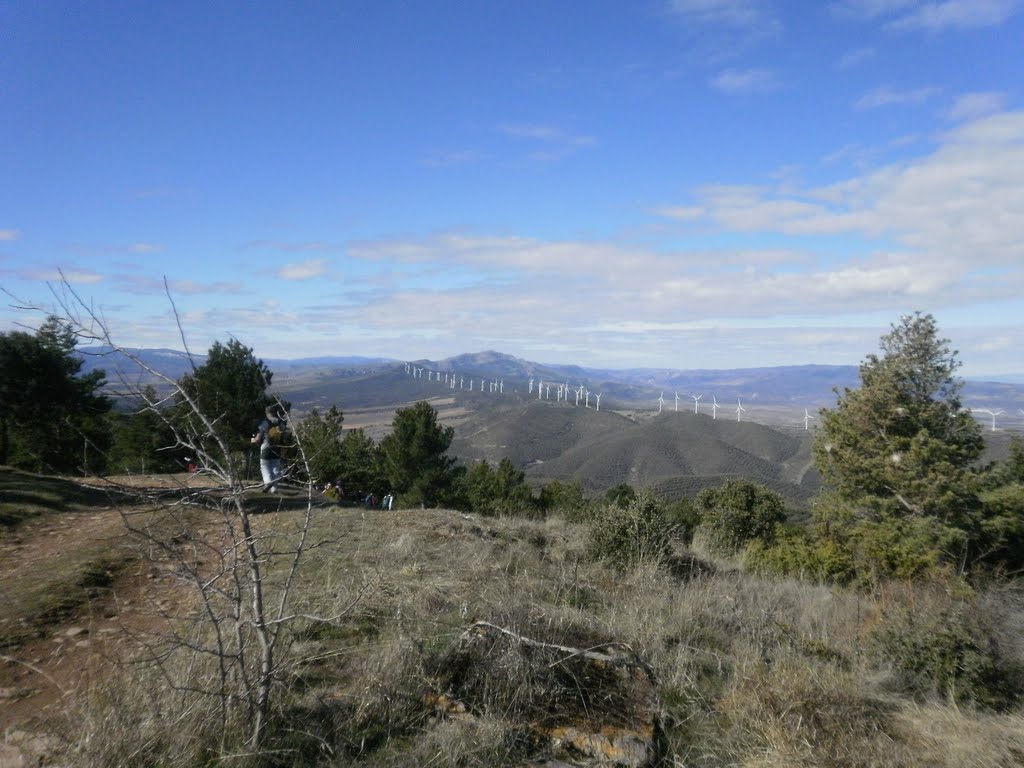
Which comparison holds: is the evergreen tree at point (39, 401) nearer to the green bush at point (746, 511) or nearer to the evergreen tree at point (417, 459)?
the evergreen tree at point (417, 459)

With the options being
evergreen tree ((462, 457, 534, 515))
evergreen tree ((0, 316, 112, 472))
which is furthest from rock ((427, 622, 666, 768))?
evergreen tree ((462, 457, 534, 515))

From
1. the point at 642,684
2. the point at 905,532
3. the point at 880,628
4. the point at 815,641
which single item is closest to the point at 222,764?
the point at 642,684

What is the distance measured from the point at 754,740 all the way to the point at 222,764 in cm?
311

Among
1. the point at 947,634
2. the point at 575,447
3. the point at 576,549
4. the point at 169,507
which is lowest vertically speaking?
the point at 575,447

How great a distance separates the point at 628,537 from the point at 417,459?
83.5ft

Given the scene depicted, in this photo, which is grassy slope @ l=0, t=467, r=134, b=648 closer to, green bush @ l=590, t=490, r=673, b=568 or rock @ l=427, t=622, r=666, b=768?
rock @ l=427, t=622, r=666, b=768

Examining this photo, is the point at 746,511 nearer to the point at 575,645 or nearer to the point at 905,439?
the point at 905,439

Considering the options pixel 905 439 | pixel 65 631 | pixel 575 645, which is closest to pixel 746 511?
pixel 905 439

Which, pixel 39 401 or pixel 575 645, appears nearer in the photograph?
pixel 575 645

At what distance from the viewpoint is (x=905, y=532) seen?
19812 mm

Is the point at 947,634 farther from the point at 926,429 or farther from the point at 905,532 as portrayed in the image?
the point at 926,429

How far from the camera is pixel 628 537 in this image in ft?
34.2

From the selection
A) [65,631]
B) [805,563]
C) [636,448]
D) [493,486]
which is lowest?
[636,448]

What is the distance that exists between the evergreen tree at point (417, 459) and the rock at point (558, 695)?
29869 millimetres
